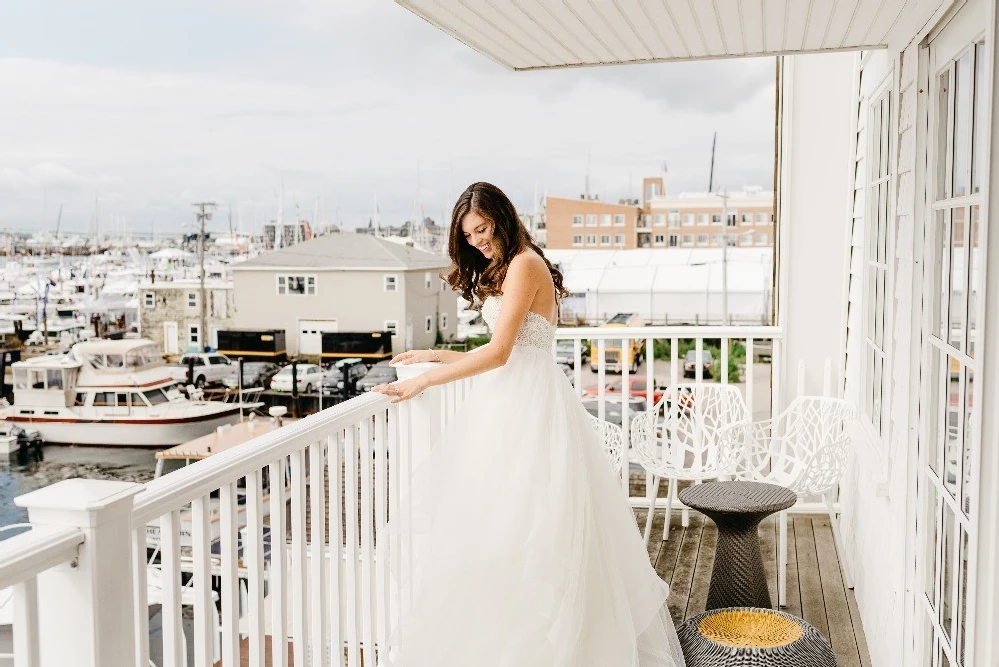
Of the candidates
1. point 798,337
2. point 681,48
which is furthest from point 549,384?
point 798,337

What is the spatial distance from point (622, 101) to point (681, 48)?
18.7 metres

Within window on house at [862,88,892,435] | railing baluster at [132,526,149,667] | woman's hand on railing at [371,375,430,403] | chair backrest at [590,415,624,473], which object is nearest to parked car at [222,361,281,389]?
chair backrest at [590,415,624,473]

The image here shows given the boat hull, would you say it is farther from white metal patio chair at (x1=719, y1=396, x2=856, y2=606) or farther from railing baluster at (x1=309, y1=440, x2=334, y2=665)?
railing baluster at (x1=309, y1=440, x2=334, y2=665)

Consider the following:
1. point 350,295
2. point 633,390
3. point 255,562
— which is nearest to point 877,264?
point 255,562

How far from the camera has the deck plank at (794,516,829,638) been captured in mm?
3211

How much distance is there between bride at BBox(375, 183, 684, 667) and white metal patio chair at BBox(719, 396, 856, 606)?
1092 mm

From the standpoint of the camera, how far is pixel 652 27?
2.55m

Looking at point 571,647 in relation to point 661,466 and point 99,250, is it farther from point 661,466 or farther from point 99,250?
point 99,250

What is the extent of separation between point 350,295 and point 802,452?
17728mm

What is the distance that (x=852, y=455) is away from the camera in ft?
12.0

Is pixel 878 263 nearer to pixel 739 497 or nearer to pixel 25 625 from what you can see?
pixel 739 497

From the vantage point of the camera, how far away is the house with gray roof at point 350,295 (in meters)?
21.0

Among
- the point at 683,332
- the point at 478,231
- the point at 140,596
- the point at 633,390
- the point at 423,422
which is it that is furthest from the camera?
the point at 633,390

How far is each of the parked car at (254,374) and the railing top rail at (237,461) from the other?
64.3 ft
